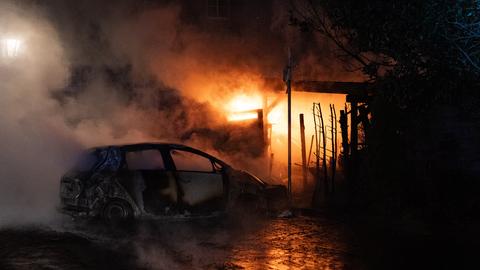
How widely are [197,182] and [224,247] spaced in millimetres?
1967

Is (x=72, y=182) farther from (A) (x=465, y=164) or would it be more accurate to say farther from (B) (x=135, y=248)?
(A) (x=465, y=164)

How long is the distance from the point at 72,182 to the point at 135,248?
2.23m

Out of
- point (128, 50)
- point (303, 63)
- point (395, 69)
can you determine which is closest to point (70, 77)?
point (128, 50)

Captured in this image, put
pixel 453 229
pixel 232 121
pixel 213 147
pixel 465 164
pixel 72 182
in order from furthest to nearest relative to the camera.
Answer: pixel 232 121 < pixel 213 147 < pixel 465 164 < pixel 453 229 < pixel 72 182

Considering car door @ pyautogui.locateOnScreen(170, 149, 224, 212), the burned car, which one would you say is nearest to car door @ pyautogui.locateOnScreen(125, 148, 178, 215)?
the burned car

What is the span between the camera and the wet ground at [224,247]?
738cm

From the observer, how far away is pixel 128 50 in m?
16.8

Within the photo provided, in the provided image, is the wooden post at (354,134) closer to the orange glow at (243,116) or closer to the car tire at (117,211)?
the orange glow at (243,116)

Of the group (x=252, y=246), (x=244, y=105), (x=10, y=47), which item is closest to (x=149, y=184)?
(x=252, y=246)

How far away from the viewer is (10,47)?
45.5 ft

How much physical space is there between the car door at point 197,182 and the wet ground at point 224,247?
39 cm

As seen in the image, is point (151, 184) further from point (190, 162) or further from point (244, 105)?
point (244, 105)

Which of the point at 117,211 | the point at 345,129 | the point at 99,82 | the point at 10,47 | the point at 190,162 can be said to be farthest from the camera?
the point at 99,82

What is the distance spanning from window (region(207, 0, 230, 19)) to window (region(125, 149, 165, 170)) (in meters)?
12.5
